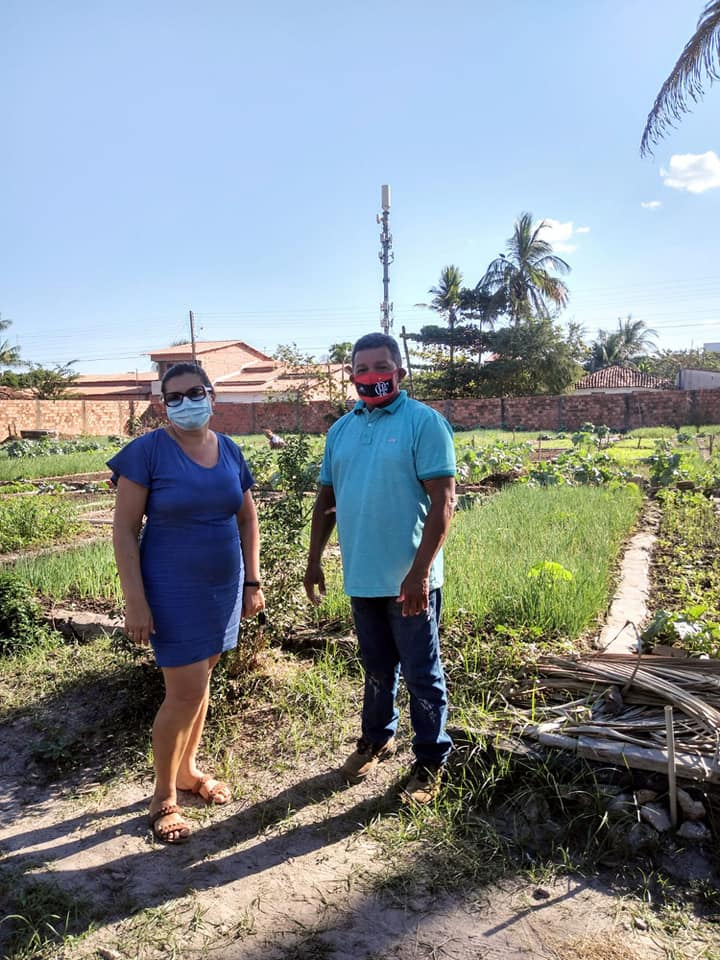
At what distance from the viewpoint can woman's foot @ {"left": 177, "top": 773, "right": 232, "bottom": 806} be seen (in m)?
2.84

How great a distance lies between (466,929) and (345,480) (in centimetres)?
152

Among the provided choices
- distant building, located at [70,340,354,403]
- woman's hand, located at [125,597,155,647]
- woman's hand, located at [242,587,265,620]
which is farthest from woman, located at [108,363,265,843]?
distant building, located at [70,340,354,403]

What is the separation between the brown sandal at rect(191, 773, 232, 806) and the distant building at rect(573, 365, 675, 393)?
41671 millimetres

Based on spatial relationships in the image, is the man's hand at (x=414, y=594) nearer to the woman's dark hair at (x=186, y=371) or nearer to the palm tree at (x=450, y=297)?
the woman's dark hair at (x=186, y=371)

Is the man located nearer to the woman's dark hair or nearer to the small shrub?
the woman's dark hair

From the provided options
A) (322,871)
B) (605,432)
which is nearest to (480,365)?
(605,432)

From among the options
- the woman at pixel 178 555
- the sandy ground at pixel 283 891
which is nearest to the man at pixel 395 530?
the sandy ground at pixel 283 891

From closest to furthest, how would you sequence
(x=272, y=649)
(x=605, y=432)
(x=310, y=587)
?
1. (x=310, y=587)
2. (x=272, y=649)
3. (x=605, y=432)

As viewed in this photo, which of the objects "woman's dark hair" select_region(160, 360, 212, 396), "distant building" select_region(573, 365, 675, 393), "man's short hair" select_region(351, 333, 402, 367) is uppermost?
"distant building" select_region(573, 365, 675, 393)

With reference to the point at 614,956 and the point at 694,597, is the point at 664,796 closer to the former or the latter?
the point at 614,956

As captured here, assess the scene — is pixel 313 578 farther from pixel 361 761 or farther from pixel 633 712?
pixel 633 712

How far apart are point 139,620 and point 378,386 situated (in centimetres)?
120

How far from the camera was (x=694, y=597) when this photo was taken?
4.41 metres

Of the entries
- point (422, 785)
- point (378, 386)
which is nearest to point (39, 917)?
point (422, 785)
